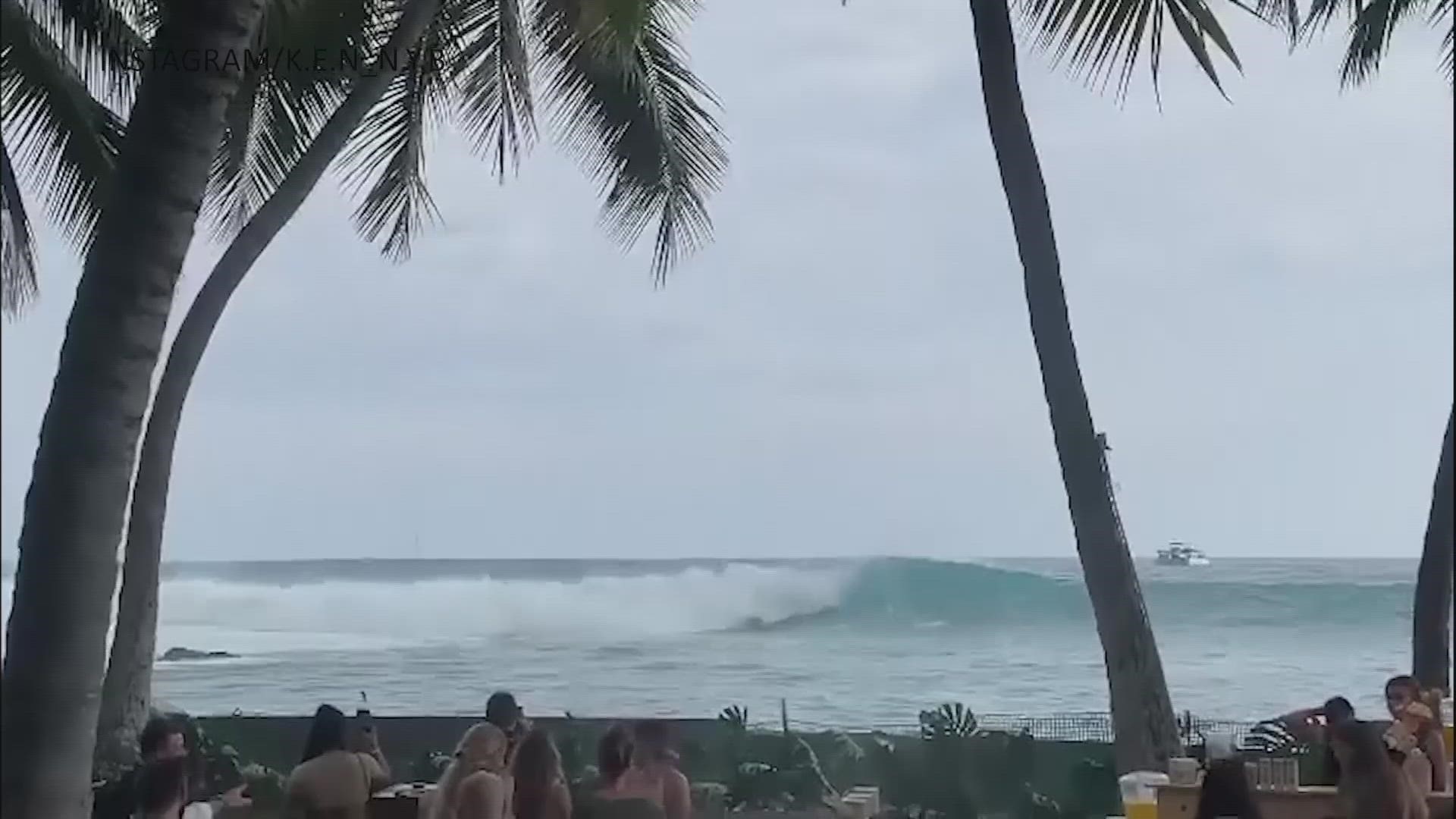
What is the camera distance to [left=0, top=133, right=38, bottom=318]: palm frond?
20.4 feet

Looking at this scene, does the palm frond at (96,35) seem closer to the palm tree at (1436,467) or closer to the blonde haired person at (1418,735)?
the palm tree at (1436,467)

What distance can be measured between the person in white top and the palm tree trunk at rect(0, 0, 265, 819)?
45.4 inches

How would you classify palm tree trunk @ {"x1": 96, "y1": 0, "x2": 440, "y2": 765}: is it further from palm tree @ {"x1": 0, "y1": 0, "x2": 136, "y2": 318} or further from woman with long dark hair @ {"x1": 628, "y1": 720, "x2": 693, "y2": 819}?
woman with long dark hair @ {"x1": 628, "y1": 720, "x2": 693, "y2": 819}

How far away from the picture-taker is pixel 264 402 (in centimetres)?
981

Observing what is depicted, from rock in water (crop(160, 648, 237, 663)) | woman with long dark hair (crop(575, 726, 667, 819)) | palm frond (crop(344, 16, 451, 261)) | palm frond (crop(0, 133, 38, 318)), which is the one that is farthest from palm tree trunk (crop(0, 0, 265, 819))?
rock in water (crop(160, 648, 237, 663))

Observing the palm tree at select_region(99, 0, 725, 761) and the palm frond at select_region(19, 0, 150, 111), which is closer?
the palm frond at select_region(19, 0, 150, 111)

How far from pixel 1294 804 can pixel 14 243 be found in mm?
5404

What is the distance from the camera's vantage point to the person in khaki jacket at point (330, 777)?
4.89 m

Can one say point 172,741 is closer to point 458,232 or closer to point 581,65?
point 581,65

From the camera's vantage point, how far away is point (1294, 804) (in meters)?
5.09

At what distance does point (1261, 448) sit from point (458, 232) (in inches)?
197

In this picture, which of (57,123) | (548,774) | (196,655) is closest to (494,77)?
(57,123)

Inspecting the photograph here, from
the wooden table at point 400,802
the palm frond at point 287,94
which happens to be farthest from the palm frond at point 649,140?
the wooden table at point 400,802

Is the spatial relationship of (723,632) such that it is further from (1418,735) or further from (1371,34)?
(1418,735)
